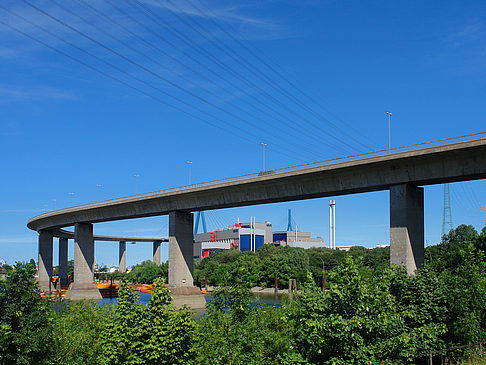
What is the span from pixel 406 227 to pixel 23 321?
32500 mm

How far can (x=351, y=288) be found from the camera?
17.6 metres

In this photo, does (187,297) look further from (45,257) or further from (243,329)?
(45,257)

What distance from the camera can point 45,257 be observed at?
114938 mm

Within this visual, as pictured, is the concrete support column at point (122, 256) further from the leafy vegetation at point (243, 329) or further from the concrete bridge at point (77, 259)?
the leafy vegetation at point (243, 329)

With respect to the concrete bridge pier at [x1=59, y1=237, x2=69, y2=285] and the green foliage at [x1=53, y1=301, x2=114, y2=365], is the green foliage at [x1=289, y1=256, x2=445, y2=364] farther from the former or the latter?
the concrete bridge pier at [x1=59, y1=237, x2=69, y2=285]

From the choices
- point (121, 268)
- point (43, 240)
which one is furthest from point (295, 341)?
point (121, 268)

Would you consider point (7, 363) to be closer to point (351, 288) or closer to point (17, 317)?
point (17, 317)

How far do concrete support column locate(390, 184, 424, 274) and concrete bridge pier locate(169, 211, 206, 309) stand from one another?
109 ft

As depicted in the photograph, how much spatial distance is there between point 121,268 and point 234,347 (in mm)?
166612

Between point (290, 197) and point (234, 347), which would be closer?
point (234, 347)

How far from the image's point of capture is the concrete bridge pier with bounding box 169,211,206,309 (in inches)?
2685

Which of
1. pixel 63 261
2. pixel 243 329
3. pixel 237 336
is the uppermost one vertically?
pixel 243 329

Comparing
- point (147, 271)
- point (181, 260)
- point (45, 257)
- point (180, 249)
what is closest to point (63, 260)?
point (45, 257)

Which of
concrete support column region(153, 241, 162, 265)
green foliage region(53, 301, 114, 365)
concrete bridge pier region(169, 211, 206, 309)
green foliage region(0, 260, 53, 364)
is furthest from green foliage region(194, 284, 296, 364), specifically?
concrete support column region(153, 241, 162, 265)
